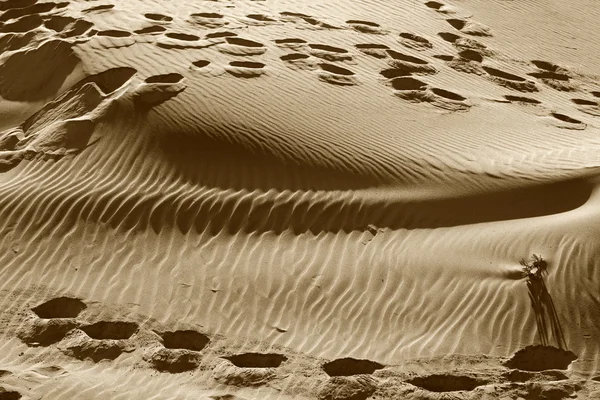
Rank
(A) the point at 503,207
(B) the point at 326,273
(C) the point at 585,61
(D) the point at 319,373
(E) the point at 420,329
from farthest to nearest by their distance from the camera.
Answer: (C) the point at 585,61 < (A) the point at 503,207 < (B) the point at 326,273 < (E) the point at 420,329 < (D) the point at 319,373

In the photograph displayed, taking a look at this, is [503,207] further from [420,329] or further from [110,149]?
[110,149]

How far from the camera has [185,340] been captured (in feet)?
25.3

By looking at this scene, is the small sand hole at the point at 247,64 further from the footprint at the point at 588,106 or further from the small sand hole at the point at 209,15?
the footprint at the point at 588,106

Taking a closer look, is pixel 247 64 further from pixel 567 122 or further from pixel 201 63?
pixel 567 122

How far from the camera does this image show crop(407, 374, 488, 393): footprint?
7.20 m

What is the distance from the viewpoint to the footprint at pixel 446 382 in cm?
720

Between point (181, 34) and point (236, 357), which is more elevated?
point (181, 34)

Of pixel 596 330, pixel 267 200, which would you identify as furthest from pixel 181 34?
pixel 596 330

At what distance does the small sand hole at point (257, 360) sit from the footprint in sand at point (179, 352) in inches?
12.2

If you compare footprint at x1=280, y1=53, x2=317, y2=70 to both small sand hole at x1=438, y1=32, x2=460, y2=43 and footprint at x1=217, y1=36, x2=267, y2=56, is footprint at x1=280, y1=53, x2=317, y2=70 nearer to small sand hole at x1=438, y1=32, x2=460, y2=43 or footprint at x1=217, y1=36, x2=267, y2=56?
footprint at x1=217, y1=36, x2=267, y2=56

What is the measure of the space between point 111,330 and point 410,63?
6882 mm

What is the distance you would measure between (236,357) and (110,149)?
11.8ft

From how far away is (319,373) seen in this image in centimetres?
729

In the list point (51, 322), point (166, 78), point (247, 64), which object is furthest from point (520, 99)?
point (51, 322)
